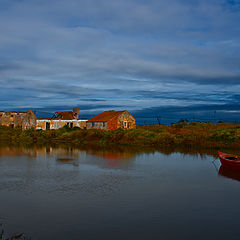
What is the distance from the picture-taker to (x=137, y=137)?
162 feet

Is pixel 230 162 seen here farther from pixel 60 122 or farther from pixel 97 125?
pixel 60 122

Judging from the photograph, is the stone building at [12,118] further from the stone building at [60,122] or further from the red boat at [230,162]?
Result: the red boat at [230,162]

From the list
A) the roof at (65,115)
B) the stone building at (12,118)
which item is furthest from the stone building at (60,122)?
the stone building at (12,118)

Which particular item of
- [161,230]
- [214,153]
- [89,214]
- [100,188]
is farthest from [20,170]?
[214,153]

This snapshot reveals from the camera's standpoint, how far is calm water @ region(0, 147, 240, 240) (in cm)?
1204

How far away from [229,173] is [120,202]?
12525 mm

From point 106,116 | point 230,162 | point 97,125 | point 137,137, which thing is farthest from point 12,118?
point 230,162

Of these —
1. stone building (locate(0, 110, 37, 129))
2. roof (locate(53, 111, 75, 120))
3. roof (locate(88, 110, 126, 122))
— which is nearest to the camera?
roof (locate(88, 110, 126, 122))

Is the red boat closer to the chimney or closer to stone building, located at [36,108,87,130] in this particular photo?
stone building, located at [36,108,87,130]

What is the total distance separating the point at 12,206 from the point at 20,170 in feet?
35.5

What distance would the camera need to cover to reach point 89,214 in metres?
13.9

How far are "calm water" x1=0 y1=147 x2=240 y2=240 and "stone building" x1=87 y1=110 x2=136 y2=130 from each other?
2924cm

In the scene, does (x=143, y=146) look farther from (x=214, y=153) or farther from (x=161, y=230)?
(x=161, y=230)

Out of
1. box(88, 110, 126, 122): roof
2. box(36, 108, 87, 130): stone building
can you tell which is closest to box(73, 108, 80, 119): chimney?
box(36, 108, 87, 130): stone building
